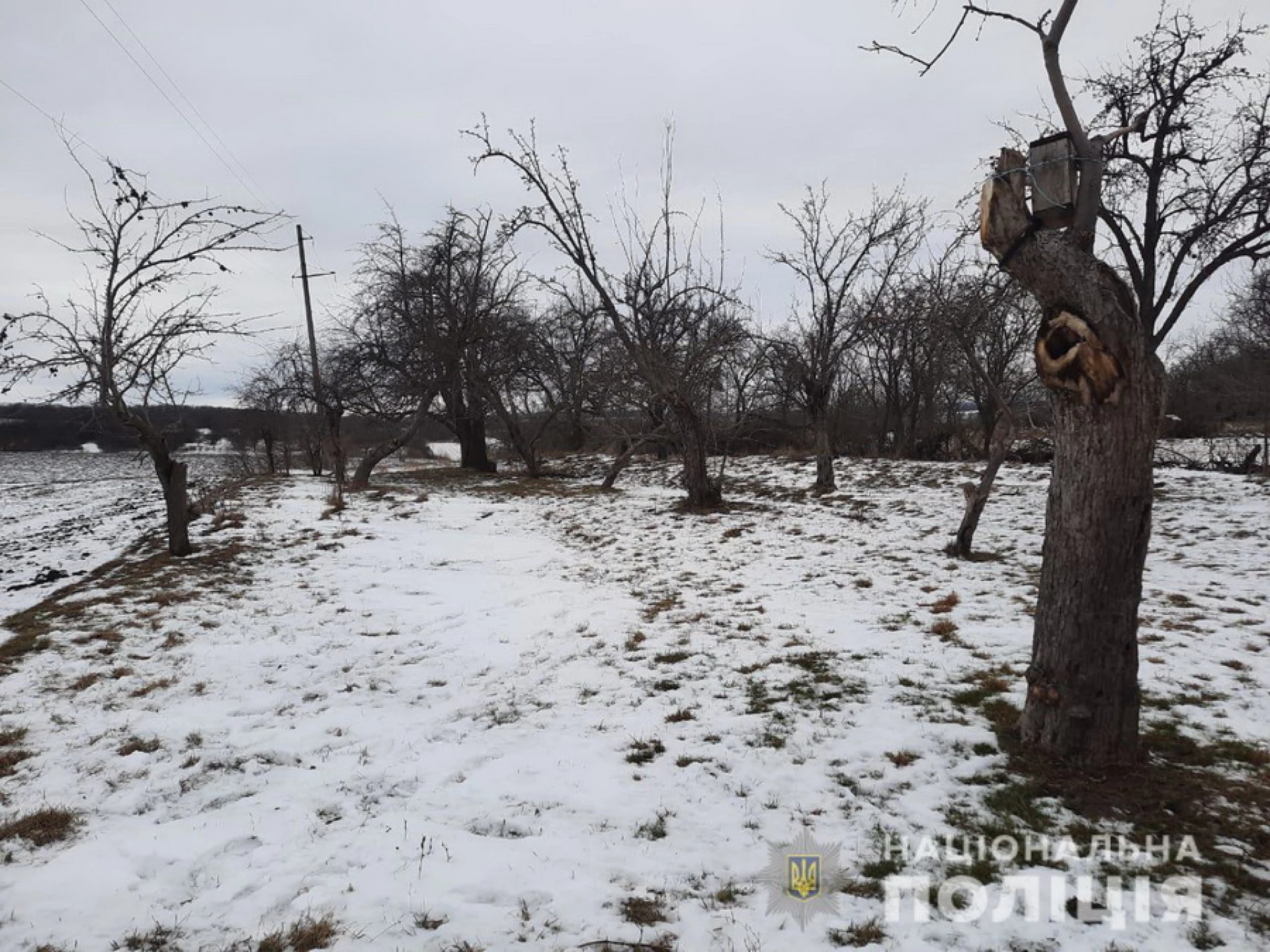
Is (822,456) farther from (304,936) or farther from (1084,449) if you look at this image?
(304,936)

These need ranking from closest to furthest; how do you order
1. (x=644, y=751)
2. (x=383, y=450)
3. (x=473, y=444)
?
(x=644, y=751)
(x=383, y=450)
(x=473, y=444)

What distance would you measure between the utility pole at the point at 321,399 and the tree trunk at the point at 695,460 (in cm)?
760

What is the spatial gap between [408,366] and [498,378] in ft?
9.74

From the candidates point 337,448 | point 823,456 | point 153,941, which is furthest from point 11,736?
point 823,456

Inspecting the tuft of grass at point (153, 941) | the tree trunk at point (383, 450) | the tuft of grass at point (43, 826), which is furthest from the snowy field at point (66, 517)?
the tuft of grass at point (153, 941)

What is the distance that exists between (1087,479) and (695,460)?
9.33 m

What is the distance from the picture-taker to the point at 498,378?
21266mm

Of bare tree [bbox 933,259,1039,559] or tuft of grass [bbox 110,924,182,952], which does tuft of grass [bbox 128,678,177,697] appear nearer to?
tuft of grass [bbox 110,924,182,952]

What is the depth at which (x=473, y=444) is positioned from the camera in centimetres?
2314

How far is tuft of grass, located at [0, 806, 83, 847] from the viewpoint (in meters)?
2.96

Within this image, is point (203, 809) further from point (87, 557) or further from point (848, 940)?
point (87, 557)

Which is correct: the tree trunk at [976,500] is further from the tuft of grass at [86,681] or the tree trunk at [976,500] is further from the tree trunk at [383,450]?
the tree trunk at [383,450]

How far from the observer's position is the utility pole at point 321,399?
15016 millimetres

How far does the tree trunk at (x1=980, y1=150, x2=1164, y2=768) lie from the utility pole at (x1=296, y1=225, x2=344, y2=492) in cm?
1341
